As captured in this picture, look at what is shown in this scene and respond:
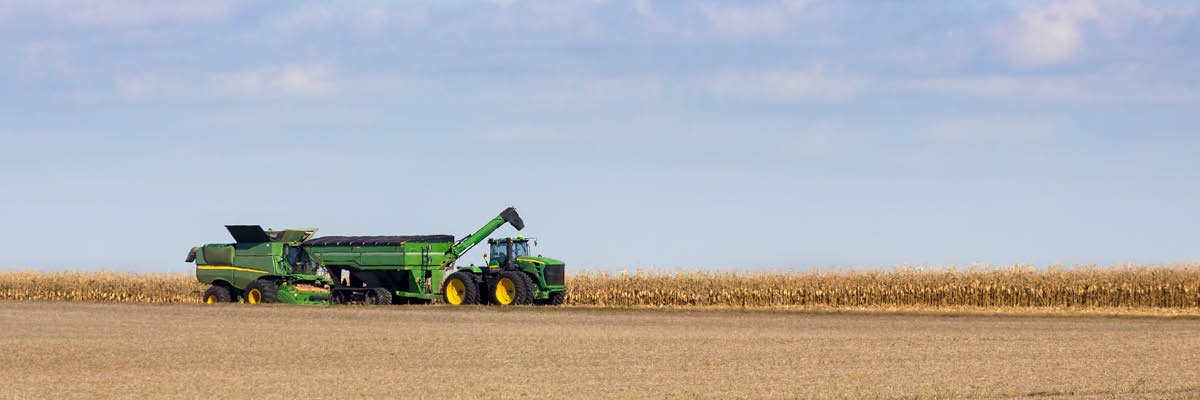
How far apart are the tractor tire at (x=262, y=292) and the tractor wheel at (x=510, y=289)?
707 cm

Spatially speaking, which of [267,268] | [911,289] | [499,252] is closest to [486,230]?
[499,252]

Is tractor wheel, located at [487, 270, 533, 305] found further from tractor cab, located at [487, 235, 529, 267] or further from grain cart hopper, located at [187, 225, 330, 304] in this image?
grain cart hopper, located at [187, 225, 330, 304]

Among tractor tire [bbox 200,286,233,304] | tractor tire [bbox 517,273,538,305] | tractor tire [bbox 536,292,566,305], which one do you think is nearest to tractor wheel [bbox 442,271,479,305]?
tractor tire [bbox 517,273,538,305]

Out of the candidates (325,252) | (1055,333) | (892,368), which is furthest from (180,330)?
(1055,333)

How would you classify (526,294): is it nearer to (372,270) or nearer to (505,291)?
(505,291)

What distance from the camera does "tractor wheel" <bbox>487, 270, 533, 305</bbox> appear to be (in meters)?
39.7

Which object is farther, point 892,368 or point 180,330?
point 180,330

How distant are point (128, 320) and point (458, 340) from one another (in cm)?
1167

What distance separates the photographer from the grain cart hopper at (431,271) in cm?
4044

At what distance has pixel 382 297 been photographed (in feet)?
136

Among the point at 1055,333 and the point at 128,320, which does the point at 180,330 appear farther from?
the point at 1055,333

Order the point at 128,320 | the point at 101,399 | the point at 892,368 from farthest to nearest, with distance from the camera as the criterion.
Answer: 1. the point at 128,320
2. the point at 892,368
3. the point at 101,399

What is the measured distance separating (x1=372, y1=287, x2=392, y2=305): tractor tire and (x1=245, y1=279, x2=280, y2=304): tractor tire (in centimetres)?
331

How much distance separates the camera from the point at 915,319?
36.7m
